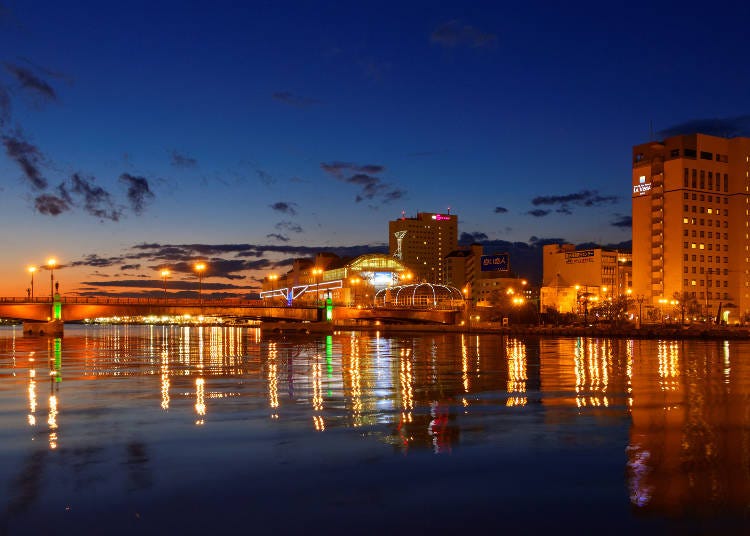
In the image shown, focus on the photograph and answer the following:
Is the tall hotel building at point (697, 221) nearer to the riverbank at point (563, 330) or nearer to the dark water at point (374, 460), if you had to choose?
the riverbank at point (563, 330)

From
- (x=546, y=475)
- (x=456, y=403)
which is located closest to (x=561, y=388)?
(x=456, y=403)

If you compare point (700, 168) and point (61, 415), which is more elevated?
point (700, 168)

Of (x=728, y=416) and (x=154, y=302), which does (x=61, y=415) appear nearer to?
(x=728, y=416)

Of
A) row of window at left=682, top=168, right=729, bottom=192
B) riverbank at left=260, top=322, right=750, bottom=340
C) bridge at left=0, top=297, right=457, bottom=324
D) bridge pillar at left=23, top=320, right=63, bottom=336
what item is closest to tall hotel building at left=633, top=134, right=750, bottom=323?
row of window at left=682, top=168, right=729, bottom=192

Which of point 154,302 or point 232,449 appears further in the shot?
point 154,302

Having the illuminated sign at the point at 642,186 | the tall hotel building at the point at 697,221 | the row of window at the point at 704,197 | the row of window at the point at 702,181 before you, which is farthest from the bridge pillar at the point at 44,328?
the row of window at the point at 702,181

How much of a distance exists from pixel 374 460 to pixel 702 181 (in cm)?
18994

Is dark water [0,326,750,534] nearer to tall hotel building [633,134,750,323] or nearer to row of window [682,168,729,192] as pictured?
Result: tall hotel building [633,134,750,323]

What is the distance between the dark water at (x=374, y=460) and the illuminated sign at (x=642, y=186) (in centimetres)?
16988

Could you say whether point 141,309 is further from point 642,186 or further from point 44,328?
point 642,186

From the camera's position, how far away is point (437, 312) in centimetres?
16562

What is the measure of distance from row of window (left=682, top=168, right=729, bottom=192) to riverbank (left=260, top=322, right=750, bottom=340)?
60.2m

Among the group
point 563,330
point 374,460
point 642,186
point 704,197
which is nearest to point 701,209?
point 704,197

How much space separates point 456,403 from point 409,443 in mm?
7894
